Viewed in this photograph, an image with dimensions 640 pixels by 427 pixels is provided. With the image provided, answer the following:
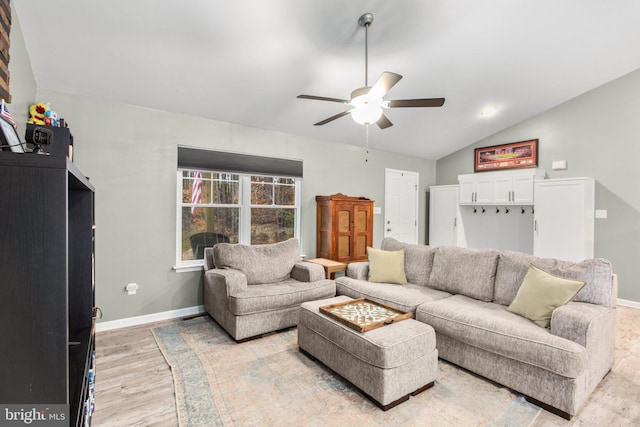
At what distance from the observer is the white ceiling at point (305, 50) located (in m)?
2.42

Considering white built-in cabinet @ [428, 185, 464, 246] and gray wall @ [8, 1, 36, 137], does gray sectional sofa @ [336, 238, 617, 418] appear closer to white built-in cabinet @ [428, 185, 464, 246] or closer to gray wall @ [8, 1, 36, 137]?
white built-in cabinet @ [428, 185, 464, 246]

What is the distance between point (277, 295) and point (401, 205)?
366 cm

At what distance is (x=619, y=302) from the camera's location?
4383mm

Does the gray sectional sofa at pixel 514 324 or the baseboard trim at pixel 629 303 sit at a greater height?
the gray sectional sofa at pixel 514 324

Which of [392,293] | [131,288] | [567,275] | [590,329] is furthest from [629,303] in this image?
[131,288]

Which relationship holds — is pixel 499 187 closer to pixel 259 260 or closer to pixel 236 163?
pixel 259 260

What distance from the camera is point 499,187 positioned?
5281 mm

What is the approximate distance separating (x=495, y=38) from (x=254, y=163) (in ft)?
10.2

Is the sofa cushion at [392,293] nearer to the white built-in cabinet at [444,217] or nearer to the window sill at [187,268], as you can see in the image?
the window sill at [187,268]

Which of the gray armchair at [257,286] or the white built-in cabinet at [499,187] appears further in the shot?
the white built-in cabinet at [499,187]

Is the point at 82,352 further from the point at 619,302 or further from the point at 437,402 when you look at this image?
the point at 619,302

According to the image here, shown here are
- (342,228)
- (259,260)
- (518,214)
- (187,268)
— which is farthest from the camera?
(518,214)

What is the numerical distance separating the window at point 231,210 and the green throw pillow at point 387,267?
1.51 meters

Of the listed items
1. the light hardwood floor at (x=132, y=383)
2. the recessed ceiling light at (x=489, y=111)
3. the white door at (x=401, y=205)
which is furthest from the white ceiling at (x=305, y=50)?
the light hardwood floor at (x=132, y=383)
